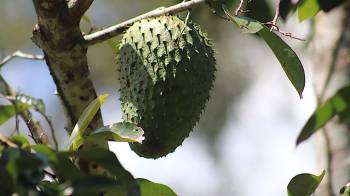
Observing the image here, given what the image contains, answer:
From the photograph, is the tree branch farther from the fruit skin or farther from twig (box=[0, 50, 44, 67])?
twig (box=[0, 50, 44, 67])

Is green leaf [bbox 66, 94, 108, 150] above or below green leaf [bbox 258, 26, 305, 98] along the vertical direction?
above

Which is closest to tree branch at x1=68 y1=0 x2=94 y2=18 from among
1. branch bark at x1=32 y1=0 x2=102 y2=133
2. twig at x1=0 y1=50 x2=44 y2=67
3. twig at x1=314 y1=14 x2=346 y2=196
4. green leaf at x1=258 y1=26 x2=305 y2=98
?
branch bark at x1=32 y1=0 x2=102 y2=133

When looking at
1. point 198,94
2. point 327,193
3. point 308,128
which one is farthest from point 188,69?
point 327,193

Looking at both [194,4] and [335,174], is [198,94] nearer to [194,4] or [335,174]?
[194,4]

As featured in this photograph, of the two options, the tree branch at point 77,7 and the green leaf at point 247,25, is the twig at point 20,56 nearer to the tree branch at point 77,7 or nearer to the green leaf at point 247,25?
the tree branch at point 77,7

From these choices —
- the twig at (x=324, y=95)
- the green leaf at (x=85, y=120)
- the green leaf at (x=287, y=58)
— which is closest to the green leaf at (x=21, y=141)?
the green leaf at (x=85, y=120)
